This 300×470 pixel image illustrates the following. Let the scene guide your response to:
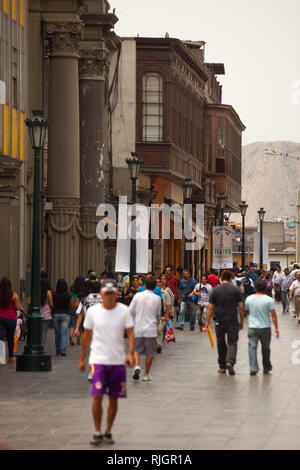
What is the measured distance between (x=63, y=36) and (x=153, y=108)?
18681 mm

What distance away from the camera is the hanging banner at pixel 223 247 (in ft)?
141

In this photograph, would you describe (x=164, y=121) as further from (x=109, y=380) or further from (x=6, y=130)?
(x=109, y=380)

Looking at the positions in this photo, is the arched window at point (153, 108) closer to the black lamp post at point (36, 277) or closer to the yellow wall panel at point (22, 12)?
the yellow wall panel at point (22, 12)

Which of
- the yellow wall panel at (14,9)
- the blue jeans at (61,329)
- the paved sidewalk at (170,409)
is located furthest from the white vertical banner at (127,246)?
the paved sidewalk at (170,409)

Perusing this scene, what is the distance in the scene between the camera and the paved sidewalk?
11.8m

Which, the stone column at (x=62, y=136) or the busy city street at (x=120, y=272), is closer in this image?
the busy city street at (x=120, y=272)

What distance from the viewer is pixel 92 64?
37.9 m

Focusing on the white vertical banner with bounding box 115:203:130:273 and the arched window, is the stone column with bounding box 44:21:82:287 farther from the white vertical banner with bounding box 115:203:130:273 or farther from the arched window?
the arched window

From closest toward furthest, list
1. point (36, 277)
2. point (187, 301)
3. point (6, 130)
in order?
1. point (36, 277)
2. point (6, 130)
3. point (187, 301)

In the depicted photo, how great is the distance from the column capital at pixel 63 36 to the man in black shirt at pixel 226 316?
49.1 ft

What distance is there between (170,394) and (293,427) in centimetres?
379

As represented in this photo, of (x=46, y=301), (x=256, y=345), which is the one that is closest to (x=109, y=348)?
(x=256, y=345)

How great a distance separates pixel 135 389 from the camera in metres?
17.1

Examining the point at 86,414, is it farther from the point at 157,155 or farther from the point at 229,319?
the point at 157,155
